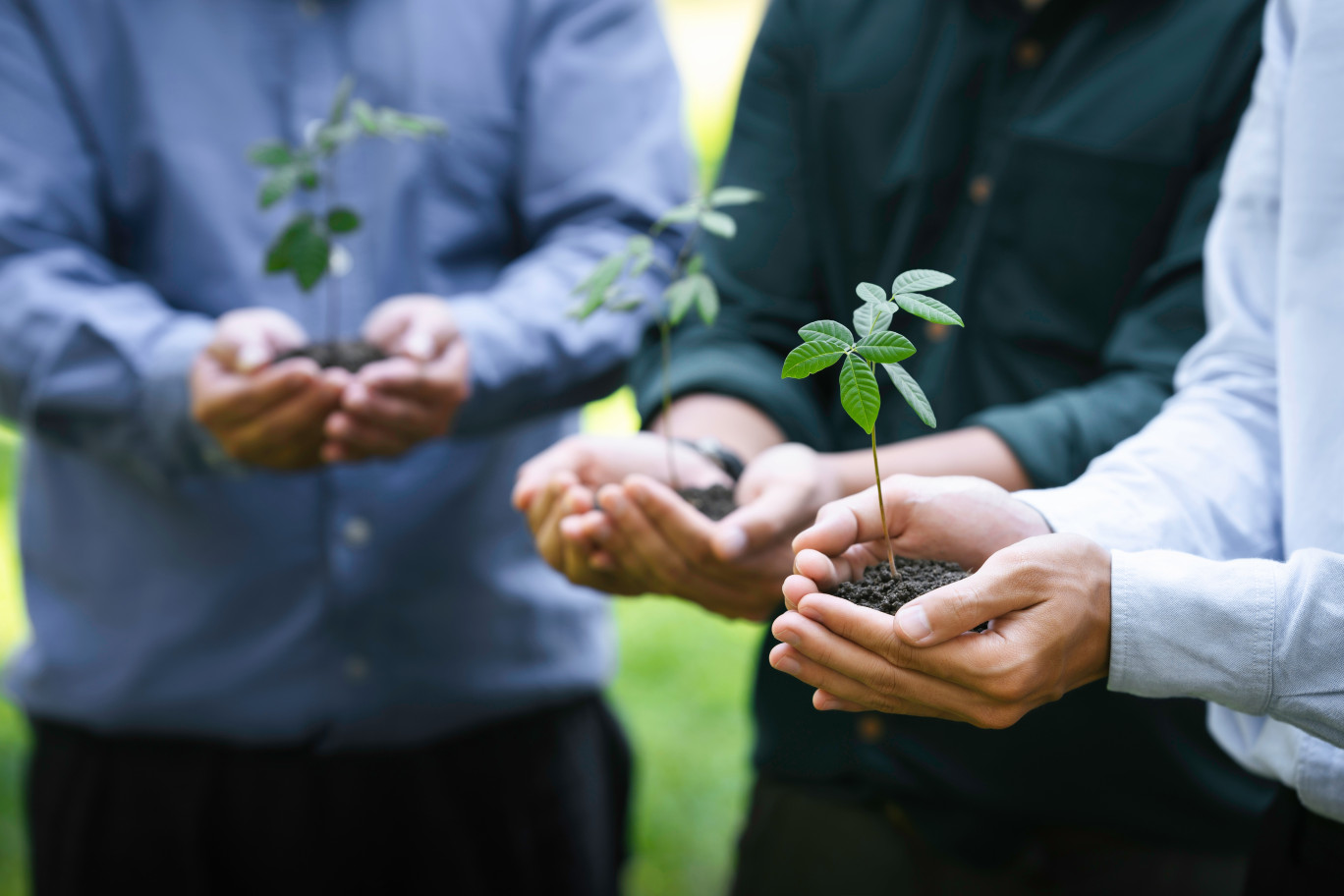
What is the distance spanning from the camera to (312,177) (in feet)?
6.59

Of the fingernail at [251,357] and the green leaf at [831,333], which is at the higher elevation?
the green leaf at [831,333]

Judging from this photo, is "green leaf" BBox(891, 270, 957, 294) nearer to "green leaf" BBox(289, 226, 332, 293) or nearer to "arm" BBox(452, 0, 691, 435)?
"arm" BBox(452, 0, 691, 435)

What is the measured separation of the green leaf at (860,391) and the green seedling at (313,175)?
3.90 feet

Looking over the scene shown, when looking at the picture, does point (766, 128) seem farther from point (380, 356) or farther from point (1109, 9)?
point (380, 356)

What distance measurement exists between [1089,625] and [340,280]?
67.3 inches

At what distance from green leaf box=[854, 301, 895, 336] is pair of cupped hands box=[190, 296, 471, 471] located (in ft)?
3.38

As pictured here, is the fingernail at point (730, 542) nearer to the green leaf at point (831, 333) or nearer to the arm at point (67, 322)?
the green leaf at point (831, 333)

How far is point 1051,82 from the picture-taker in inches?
63.8

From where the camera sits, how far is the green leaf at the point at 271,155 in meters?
1.99

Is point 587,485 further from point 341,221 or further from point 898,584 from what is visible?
point 341,221

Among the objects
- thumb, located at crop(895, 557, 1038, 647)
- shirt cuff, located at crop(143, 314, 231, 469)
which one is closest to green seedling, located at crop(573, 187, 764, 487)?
thumb, located at crop(895, 557, 1038, 647)

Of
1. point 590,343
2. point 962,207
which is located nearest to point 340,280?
point 590,343

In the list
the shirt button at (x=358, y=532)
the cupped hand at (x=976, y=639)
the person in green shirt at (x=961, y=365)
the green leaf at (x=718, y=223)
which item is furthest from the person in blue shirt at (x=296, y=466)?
the cupped hand at (x=976, y=639)

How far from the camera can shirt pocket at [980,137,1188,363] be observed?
63.1 inches
